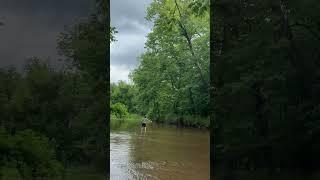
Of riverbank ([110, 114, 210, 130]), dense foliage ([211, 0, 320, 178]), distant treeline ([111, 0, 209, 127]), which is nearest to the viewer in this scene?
dense foliage ([211, 0, 320, 178])

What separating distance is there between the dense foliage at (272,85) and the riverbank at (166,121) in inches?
265

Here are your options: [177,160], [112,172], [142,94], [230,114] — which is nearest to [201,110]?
[142,94]

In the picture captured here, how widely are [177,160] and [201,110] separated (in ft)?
17.3

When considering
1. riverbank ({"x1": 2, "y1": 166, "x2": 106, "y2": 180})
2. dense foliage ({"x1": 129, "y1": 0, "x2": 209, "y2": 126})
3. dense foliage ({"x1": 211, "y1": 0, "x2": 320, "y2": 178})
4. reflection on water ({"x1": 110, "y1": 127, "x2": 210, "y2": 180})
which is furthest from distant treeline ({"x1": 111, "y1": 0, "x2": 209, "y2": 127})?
riverbank ({"x1": 2, "y1": 166, "x2": 106, "y2": 180})

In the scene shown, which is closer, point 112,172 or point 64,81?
point 64,81

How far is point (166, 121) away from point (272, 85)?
9.64 meters

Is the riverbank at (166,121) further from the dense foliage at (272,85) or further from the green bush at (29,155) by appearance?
the green bush at (29,155)

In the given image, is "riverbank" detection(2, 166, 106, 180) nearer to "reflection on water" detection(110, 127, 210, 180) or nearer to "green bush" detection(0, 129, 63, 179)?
"green bush" detection(0, 129, 63, 179)

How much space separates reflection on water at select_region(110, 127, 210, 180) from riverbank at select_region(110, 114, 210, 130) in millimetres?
454

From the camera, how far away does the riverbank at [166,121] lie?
13591 mm

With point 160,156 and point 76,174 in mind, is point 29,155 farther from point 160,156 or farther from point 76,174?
point 160,156

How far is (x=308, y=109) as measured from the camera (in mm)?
5902

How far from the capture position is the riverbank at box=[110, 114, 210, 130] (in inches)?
535

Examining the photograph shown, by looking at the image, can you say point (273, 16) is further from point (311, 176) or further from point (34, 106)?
point (34, 106)
